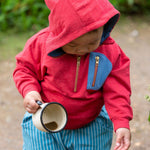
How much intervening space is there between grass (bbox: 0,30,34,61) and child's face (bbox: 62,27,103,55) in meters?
3.00

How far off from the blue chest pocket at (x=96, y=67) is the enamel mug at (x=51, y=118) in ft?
0.72

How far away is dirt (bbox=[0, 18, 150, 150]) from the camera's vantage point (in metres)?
3.23

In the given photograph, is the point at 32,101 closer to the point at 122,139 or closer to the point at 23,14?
the point at 122,139

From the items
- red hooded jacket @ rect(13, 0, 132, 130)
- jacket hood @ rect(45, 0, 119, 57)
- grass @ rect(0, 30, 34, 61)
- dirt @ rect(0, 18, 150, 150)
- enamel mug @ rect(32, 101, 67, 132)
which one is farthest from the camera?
grass @ rect(0, 30, 34, 61)

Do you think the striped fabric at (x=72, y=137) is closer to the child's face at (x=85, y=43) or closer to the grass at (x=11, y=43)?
the child's face at (x=85, y=43)

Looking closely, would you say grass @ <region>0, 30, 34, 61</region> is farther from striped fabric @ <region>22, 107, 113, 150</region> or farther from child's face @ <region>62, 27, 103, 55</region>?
child's face @ <region>62, 27, 103, 55</region>

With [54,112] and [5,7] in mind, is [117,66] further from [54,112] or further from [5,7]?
[5,7]

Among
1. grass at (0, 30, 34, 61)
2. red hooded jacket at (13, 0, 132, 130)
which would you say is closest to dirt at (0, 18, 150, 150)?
grass at (0, 30, 34, 61)

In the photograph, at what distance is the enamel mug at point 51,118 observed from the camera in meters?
1.73

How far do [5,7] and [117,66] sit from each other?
3.82 metres

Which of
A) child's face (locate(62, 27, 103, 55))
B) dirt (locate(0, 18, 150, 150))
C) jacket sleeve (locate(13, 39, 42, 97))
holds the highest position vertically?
child's face (locate(62, 27, 103, 55))

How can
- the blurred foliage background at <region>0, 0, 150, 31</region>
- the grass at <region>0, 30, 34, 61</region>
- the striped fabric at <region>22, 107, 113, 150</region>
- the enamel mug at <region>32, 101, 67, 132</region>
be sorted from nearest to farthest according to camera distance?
the enamel mug at <region>32, 101, 67, 132</region>, the striped fabric at <region>22, 107, 113, 150</region>, the grass at <region>0, 30, 34, 61</region>, the blurred foliage background at <region>0, 0, 150, 31</region>

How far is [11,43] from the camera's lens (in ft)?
16.4

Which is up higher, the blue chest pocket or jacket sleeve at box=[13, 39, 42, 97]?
jacket sleeve at box=[13, 39, 42, 97]
